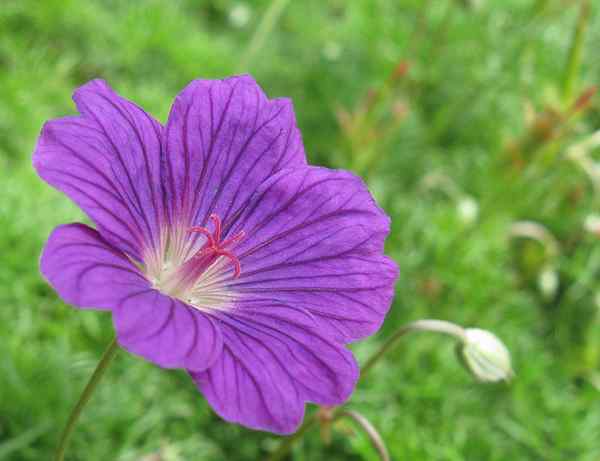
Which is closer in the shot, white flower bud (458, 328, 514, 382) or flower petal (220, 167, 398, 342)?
flower petal (220, 167, 398, 342)

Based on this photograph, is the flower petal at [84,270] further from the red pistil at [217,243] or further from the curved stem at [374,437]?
the curved stem at [374,437]

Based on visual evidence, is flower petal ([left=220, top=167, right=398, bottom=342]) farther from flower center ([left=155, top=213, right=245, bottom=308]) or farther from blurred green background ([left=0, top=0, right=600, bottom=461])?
blurred green background ([left=0, top=0, right=600, bottom=461])

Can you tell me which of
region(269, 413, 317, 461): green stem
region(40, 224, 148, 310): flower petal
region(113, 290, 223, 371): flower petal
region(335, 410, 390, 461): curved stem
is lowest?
region(269, 413, 317, 461): green stem

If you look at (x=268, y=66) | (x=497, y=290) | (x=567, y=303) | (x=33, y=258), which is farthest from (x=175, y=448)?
(x=268, y=66)

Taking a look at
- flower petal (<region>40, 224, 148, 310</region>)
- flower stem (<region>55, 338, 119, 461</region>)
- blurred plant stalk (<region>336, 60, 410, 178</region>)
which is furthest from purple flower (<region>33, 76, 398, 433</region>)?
blurred plant stalk (<region>336, 60, 410, 178</region>)

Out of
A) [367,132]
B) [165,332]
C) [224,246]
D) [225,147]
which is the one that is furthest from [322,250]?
[367,132]

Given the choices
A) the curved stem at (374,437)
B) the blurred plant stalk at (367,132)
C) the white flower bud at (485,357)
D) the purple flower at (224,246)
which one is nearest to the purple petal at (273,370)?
the purple flower at (224,246)

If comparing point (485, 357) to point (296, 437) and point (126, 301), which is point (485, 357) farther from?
point (126, 301)
